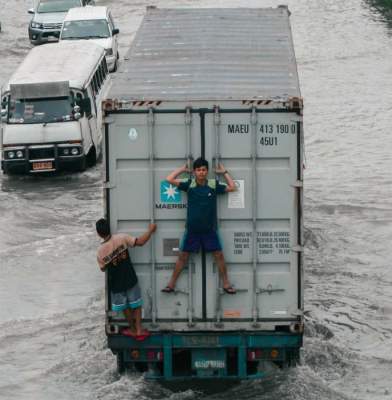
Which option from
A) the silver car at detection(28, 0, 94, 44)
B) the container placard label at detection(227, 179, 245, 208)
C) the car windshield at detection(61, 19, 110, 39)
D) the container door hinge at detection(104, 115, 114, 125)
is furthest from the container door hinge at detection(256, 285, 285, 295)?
the silver car at detection(28, 0, 94, 44)

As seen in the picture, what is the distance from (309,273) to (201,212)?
6.49 meters

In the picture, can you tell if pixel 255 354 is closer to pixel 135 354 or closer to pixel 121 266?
pixel 135 354

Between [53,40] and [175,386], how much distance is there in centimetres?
2645

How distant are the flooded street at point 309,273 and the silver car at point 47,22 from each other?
15.7ft

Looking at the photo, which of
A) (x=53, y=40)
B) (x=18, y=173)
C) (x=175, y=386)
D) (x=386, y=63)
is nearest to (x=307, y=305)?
(x=175, y=386)

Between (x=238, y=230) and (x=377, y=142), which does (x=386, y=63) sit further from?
(x=238, y=230)

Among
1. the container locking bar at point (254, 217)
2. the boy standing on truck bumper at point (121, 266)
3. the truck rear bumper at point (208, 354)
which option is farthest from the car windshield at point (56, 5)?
the container locking bar at point (254, 217)

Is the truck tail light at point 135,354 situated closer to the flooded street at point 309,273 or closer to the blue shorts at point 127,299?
the flooded street at point 309,273

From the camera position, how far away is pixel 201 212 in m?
14.0

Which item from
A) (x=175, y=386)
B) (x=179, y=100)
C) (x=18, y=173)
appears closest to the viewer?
(x=179, y=100)

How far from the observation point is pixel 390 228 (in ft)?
74.7

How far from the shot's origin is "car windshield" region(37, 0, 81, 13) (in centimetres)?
4150

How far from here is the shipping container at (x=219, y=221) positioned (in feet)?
46.2

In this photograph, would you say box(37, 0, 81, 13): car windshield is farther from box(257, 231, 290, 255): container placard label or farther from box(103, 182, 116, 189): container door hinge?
box(257, 231, 290, 255): container placard label
